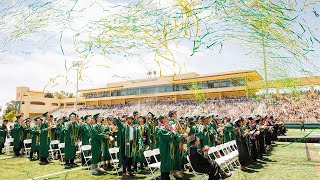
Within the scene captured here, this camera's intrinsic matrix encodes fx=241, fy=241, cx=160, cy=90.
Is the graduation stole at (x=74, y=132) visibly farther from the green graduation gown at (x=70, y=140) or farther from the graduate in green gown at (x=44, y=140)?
the graduate in green gown at (x=44, y=140)

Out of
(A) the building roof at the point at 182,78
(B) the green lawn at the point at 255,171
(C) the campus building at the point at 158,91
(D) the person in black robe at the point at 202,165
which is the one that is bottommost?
(B) the green lawn at the point at 255,171

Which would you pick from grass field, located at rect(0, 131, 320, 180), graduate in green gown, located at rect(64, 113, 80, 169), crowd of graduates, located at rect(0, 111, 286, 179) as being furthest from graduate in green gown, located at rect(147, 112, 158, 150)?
graduate in green gown, located at rect(64, 113, 80, 169)

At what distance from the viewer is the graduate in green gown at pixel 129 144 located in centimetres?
786

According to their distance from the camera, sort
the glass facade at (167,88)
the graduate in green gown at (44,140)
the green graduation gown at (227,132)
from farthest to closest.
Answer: the glass facade at (167,88) → the green graduation gown at (227,132) → the graduate in green gown at (44,140)

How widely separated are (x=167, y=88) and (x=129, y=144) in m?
44.6

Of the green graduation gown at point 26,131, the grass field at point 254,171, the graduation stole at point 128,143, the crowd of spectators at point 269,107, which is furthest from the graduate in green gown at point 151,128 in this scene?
the crowd of spectators at point 269,107

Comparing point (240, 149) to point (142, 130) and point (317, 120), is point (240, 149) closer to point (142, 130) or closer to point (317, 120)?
Answer: point (142, 130)

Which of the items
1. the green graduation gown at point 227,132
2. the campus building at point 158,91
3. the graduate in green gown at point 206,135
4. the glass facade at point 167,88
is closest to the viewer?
the graduate in green gown at point 206,135

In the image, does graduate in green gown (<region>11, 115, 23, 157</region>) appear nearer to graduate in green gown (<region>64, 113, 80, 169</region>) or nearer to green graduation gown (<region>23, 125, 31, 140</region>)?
green graduation gown (<region>23, 125, 31, 140</region>)

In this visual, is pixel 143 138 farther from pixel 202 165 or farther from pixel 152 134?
pixel 202 165

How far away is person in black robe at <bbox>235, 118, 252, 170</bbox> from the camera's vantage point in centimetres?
844

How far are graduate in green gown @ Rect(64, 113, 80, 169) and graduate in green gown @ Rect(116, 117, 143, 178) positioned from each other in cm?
258

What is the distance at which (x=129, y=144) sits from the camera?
7895mm

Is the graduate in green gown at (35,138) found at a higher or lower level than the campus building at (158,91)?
lower
